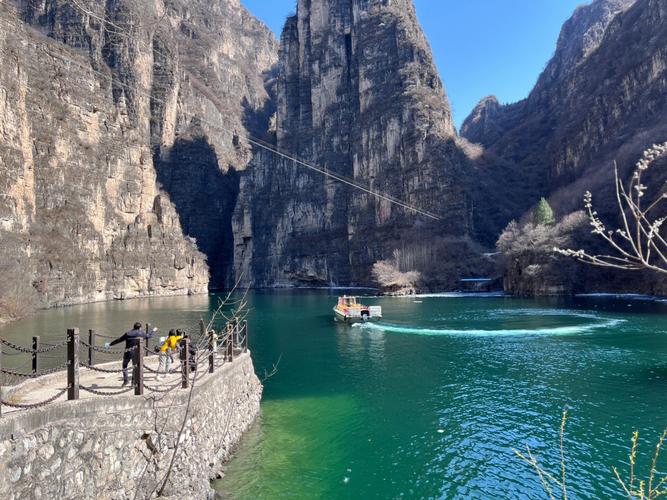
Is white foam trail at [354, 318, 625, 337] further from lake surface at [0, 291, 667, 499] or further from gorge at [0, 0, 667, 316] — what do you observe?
gorge at [0, 0, 667, 316]

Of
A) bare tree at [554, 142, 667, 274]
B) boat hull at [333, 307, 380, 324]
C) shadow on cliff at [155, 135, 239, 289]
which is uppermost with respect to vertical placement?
shadow on cliff at [155, 135, 239, 289]

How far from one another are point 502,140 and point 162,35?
10155 cm

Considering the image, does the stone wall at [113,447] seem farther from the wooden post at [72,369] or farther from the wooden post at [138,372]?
the wooden post at [72,369]

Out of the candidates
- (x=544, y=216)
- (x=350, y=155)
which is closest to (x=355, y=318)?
(x=544, y=216)

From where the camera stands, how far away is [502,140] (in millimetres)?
144875

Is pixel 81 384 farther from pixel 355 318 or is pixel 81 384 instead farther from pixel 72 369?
pixel 355 318

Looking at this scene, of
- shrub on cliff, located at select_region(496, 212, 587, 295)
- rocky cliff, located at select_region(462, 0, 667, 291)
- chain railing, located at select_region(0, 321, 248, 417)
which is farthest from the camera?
rocky cliff, located at select_region(462, 0, 667, 291)

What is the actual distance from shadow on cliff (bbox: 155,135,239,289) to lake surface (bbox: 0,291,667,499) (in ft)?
288

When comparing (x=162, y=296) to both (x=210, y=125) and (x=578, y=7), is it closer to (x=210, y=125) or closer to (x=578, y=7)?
(x=210, y=125)

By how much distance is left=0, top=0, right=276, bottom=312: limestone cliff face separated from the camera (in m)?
65.9

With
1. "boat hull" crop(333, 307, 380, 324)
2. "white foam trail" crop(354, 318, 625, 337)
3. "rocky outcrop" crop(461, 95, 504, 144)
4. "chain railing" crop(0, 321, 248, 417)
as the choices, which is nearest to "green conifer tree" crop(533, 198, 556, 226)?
"white foam trail" crop(354, 318, 625, 337)

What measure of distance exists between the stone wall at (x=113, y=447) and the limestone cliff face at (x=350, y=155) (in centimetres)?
8630

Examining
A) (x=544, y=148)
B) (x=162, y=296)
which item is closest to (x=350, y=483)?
(x=162, y=296)

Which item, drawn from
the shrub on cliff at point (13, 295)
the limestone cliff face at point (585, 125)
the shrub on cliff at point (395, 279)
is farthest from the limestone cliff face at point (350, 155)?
the shrub on cliff at point (13, 295)
